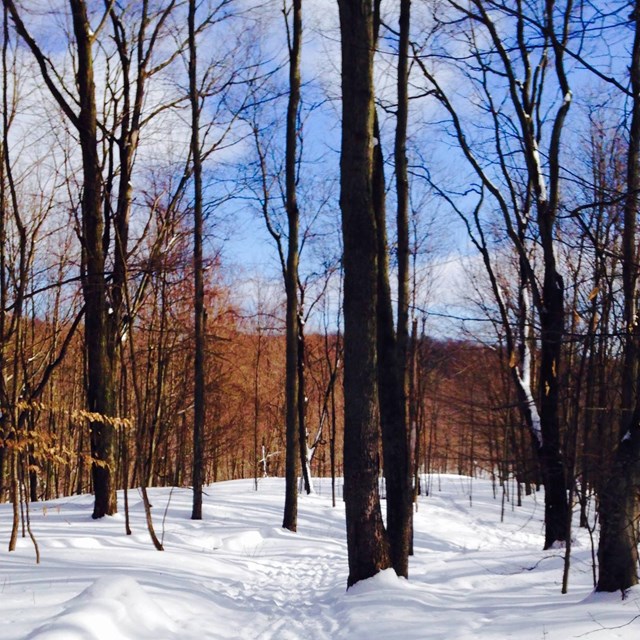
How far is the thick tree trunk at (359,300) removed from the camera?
6.89m

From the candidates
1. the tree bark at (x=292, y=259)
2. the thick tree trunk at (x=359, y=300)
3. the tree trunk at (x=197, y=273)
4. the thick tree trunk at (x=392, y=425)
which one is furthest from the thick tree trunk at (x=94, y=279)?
the thick tree trunk at (x=359, y=300)

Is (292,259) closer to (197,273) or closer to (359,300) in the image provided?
(197,273)

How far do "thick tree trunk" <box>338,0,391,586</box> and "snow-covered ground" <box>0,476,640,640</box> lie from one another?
0.53m

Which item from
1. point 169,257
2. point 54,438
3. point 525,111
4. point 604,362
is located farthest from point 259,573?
point 525,111

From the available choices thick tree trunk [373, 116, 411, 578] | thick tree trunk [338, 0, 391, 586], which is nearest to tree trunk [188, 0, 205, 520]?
thick tree trunk [373, 116, 411, 578]

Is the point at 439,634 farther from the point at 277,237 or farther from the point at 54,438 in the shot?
the point at 277,237

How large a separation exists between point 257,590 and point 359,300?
3.64m

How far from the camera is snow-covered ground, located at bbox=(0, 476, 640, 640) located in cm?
499

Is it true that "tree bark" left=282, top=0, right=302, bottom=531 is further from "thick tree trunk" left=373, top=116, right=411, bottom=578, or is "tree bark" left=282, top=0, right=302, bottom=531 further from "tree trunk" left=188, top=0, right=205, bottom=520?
"thick tree trunk" left=373, top=116, right=411, bottom=578

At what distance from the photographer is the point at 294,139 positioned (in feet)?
42.2

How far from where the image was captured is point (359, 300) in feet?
23.1

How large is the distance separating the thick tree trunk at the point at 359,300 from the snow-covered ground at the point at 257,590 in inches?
21.0

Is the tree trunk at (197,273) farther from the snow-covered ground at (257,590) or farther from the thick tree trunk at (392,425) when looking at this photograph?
the thick tree trunk at (392,425)

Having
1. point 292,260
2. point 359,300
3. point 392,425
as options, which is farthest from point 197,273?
point 359,300
